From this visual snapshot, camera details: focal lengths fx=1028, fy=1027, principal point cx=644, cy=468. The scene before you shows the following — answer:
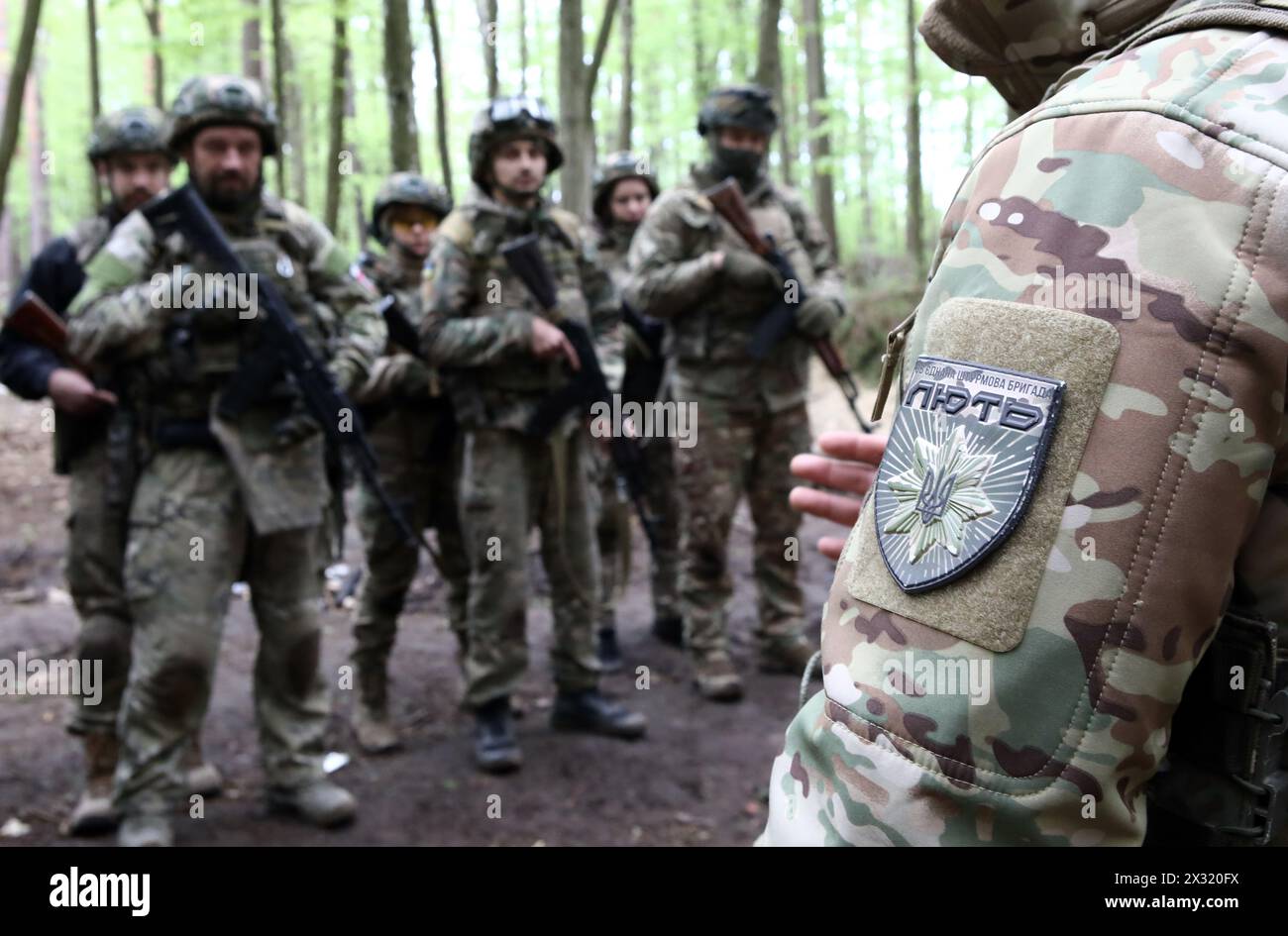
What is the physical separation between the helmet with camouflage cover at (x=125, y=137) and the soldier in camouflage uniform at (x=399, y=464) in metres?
1.14

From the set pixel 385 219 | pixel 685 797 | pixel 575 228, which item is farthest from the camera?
pixel 385 219

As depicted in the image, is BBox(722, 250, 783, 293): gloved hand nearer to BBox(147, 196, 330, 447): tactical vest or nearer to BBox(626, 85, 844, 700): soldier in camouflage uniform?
BBox(626, 85, 844, 700): soldier in camouflage uniform

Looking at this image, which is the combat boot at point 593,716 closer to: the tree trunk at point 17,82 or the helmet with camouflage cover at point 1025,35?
the helmet with camouflage cover at point 1025,35

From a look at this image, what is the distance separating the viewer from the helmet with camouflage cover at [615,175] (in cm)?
654

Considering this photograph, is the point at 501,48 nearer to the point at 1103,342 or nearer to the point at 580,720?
the point at 580,720

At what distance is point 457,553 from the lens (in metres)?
5.32

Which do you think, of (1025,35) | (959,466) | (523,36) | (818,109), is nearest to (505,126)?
(1025,35)

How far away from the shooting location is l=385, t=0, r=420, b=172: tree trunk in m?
6.55

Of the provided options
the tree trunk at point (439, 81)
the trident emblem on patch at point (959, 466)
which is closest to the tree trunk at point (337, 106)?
the tree trunk at point (439, 81)

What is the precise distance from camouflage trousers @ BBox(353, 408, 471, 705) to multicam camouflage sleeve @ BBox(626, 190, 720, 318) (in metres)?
1.26

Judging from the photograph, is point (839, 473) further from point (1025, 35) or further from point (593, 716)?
point (593, 716)

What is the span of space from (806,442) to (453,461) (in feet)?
6.13

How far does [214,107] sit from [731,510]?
3.06m
